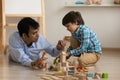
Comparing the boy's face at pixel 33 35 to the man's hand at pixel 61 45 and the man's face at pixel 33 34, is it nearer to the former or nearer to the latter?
the man's face at pixel 33 34

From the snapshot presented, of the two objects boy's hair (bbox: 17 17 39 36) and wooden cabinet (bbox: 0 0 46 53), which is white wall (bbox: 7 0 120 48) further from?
boy's hair (bbox: 17 17 39 36)

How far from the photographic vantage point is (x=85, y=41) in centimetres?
238

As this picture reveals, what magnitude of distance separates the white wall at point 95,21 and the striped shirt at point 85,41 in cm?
94

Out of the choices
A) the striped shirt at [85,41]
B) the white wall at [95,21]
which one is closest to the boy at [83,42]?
the striped shirt at [85,41]

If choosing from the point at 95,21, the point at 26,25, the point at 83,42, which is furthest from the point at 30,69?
the point at 95,21

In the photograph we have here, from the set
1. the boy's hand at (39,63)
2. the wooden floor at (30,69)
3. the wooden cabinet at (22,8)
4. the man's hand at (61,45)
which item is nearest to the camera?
the wooden floor at (30,69)

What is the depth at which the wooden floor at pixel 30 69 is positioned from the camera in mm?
2051

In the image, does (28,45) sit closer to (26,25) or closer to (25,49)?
(25,49)

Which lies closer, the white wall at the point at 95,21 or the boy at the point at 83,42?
the boy at the point at 83,42

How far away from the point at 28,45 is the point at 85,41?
0.45 m

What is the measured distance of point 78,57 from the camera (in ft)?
7.98

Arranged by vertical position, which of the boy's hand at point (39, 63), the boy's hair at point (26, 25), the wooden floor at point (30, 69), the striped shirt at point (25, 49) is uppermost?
the boy's hair at point (26, 25)

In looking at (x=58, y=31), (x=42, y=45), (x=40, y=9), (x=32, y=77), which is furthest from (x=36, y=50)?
(x=58, y=31)

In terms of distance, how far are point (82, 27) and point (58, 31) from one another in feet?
3.38
